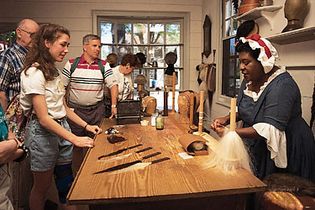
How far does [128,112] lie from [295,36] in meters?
1.44

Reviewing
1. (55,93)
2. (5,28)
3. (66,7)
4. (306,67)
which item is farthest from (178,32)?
(55,93)

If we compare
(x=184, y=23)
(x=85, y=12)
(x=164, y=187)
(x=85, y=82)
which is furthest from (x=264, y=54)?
(x=85, y=12)

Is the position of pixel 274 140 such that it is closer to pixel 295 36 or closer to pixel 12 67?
pixel 295 36

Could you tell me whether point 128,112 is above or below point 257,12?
below

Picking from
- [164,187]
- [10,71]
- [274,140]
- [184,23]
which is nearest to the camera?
[164,187]

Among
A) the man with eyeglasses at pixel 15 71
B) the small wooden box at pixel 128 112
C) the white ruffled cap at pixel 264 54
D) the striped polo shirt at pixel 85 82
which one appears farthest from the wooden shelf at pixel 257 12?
the man with eyeglasses at pixel 15 71

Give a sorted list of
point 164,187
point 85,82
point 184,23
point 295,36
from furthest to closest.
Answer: point 184,23, point 85,82, point 295,36, point 164,187

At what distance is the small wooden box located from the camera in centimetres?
253

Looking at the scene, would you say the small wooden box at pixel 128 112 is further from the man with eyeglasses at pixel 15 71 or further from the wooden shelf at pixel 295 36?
the wooden shelf at pixel 295 36

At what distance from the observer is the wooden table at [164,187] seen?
1.11 m

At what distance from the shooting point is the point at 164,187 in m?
1.17

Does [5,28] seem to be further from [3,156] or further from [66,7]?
[3,156]

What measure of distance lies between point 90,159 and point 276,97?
1.06m

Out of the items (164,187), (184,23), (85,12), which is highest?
(85,12)
